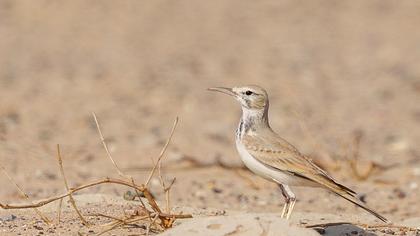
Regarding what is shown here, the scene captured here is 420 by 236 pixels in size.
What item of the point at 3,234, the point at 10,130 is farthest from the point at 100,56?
the point at 3,234

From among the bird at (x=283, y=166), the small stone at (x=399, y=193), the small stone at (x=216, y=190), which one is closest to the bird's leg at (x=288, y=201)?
the bird at (x=283, y=166)

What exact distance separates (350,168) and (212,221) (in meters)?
3.99

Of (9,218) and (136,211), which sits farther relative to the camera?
(9,218)

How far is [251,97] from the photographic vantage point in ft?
21.5

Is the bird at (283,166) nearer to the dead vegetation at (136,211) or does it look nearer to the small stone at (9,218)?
the dead vegetation at (136,211)

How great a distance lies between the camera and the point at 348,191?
5984 millimetres

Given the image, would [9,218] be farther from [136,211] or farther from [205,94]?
[205,94]

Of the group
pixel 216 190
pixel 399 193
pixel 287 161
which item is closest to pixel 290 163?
pixel 287 161

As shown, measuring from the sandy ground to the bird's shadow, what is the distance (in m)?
0.59

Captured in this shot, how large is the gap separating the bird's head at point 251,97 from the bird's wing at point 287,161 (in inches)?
14.8

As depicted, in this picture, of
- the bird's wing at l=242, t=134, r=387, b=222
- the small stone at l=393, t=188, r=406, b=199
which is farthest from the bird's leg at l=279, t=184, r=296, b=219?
the small stone at l=393, t=188, r=406, b=199

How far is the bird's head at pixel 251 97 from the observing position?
650 centimetres

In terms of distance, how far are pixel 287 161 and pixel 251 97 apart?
24.6 inches

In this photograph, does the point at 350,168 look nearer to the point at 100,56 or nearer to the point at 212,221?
the point at 212,221
